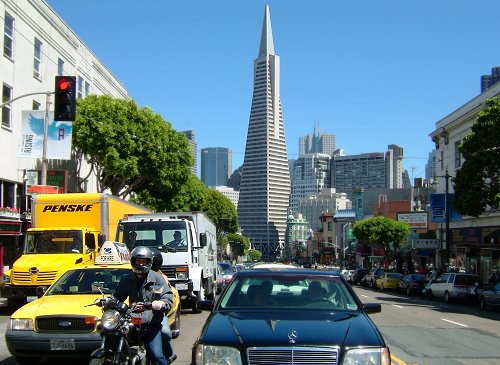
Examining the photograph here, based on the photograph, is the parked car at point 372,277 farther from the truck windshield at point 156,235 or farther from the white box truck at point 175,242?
the truck windshield at point 156,235

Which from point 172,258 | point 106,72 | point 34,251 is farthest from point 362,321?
point 106,72

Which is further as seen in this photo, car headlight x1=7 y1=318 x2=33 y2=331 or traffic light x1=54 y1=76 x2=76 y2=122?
traffic light x1=54 y1=76 x2=76 y2=122

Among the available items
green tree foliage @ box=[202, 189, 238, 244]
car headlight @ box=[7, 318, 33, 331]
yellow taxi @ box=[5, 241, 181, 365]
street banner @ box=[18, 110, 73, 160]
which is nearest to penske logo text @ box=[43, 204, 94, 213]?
street banner @ box=[18, 110, 73, 160]

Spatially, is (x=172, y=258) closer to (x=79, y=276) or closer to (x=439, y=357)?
(x=79, y=276)

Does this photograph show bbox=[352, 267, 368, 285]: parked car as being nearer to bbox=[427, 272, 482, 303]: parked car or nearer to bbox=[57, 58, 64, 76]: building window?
bbox=[427, 272, 482, 303]: parked car

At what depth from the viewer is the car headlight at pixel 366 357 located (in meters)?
5.80

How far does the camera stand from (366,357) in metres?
5.86

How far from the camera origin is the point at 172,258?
58.6ft

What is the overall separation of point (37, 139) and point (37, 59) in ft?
28.7

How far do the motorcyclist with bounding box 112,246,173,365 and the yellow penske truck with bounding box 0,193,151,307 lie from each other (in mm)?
10940

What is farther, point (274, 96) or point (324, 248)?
point (274, 96)

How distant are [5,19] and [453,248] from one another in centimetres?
3712

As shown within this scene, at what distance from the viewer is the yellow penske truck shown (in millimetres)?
17953

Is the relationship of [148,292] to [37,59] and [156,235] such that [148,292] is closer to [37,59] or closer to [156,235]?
[156,235]
